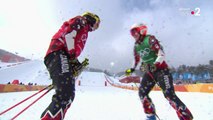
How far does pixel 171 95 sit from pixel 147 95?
0.76 metres

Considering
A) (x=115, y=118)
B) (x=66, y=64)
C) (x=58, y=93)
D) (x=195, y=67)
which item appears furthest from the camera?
(x=195, y=67)

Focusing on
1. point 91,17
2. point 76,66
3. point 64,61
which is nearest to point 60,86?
point 64,61

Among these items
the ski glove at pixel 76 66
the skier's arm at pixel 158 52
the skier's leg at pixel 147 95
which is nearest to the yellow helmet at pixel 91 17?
the ski glove at pixel 76 66

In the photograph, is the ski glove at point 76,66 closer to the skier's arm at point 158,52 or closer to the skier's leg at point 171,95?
the skier's arm at point 158,52

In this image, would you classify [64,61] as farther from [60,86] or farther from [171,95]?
[171,95]

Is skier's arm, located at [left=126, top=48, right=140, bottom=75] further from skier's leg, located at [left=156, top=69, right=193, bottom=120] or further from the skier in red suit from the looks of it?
the skier in red suit

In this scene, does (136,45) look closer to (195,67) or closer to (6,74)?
(6,74)

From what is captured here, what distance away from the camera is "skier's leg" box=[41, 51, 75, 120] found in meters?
3.10

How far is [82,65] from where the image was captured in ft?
12.7

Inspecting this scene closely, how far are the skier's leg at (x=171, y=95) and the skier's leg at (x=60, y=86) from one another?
218 centimetres

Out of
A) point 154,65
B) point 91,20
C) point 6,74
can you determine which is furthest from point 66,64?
point 6,74

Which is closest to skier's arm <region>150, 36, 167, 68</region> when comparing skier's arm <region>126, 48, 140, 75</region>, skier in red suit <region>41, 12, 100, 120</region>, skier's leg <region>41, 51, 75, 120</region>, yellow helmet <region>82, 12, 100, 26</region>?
skier's arm <region>126, 48, 140, 75</region>

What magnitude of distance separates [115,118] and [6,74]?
3165 centimetres

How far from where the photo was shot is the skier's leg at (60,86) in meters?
3.10
